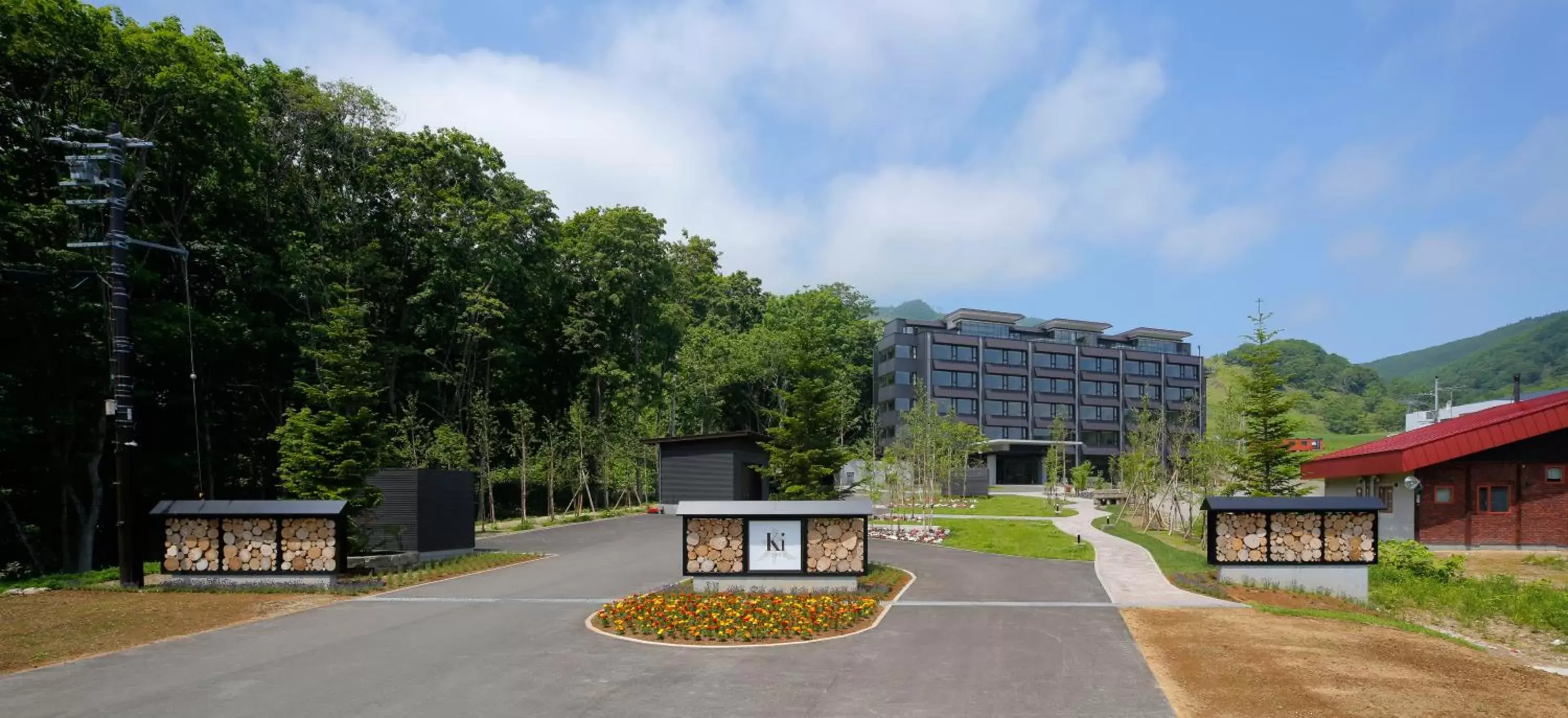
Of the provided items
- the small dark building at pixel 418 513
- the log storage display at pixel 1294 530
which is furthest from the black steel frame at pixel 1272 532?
the small dark building at pixel 418 513

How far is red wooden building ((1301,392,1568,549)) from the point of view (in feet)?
91.6

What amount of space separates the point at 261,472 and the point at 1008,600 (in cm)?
3425

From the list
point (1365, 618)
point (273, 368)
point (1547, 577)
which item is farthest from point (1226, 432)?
point (273, 368)

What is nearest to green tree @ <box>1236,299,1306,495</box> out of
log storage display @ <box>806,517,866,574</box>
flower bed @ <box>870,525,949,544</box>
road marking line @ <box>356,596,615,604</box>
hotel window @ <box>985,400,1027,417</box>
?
flower bed @ <box>870,525,949,544</box>

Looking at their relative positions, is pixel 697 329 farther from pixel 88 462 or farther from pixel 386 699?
pixel 386 699

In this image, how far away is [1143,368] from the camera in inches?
3622

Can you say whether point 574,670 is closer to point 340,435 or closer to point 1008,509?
point 340,435

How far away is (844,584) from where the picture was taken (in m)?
17.8

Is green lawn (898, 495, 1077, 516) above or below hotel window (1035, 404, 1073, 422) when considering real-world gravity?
below

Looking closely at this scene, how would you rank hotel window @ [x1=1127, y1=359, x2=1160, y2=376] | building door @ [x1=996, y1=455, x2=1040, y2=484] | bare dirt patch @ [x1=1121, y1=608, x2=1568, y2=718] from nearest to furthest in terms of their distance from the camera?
bare dirt patch @ [x1=1121, y1=608, x2=1568, y2=718], building door @ [x1=996, y1=455, x2=1040, y2=484], hotel window @ [x1=1127, y1=359, x2=1160, y2=376]

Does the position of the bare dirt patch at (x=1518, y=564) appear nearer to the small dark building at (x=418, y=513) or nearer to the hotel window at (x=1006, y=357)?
the small dark building at (x=418, y=513)

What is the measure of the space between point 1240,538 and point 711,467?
25.3 metres

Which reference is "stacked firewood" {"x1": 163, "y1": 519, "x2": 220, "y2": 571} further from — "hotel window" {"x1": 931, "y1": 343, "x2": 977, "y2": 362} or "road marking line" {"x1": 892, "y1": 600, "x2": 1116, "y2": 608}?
"hotel window" {"x1": 931, "y1": 343, "x2": 977, "y2": 362}

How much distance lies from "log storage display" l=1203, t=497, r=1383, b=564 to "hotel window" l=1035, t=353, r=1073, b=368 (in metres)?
70.2
